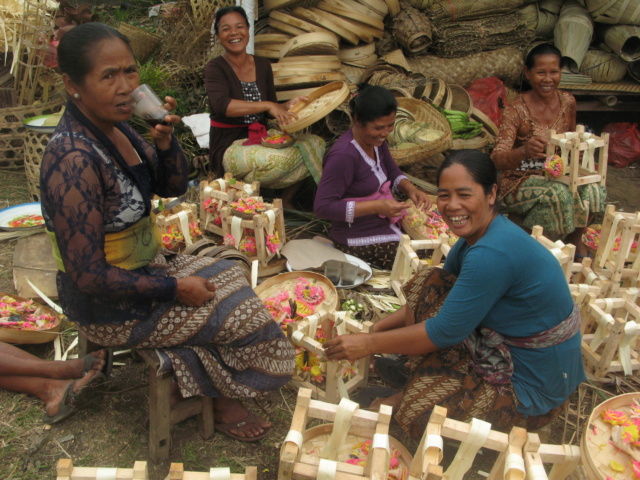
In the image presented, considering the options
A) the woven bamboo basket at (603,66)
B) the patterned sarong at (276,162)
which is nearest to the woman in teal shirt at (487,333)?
the patterned sarong at (276,162)

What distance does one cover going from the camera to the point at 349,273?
3.29 meters

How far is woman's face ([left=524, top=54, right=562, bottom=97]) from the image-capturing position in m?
3.61

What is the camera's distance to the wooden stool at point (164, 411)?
202 cm

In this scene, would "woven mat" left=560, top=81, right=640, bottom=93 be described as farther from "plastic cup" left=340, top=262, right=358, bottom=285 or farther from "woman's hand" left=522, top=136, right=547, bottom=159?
"plastic cup" left=340, top=262, right=358, bottom=285

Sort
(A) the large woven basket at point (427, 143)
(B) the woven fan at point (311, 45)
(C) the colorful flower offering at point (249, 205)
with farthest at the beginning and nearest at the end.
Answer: (B) the woven fan at point (311, 45) < (A) the large woven basket at point (427, 143) < (C) the colorful flower offering at point (249, 205)

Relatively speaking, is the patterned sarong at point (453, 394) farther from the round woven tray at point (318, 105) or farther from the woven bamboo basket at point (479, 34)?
the woven bamboo basket at point (479, 34)

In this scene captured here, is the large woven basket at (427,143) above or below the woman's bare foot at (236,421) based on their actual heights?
above

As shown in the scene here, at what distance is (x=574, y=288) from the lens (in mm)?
2719

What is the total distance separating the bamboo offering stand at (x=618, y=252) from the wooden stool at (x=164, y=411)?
93.6 inches

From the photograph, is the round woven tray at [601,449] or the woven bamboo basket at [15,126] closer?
the round woven tray at [601,449]

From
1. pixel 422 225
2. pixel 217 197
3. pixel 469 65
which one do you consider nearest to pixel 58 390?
pixel 217 197

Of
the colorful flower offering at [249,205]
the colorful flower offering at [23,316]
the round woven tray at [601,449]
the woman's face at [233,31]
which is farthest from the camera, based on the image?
the woman's face at [233,31]

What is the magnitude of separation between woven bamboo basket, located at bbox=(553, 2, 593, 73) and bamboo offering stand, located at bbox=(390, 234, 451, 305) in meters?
3.58

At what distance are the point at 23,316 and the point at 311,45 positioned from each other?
309cm
